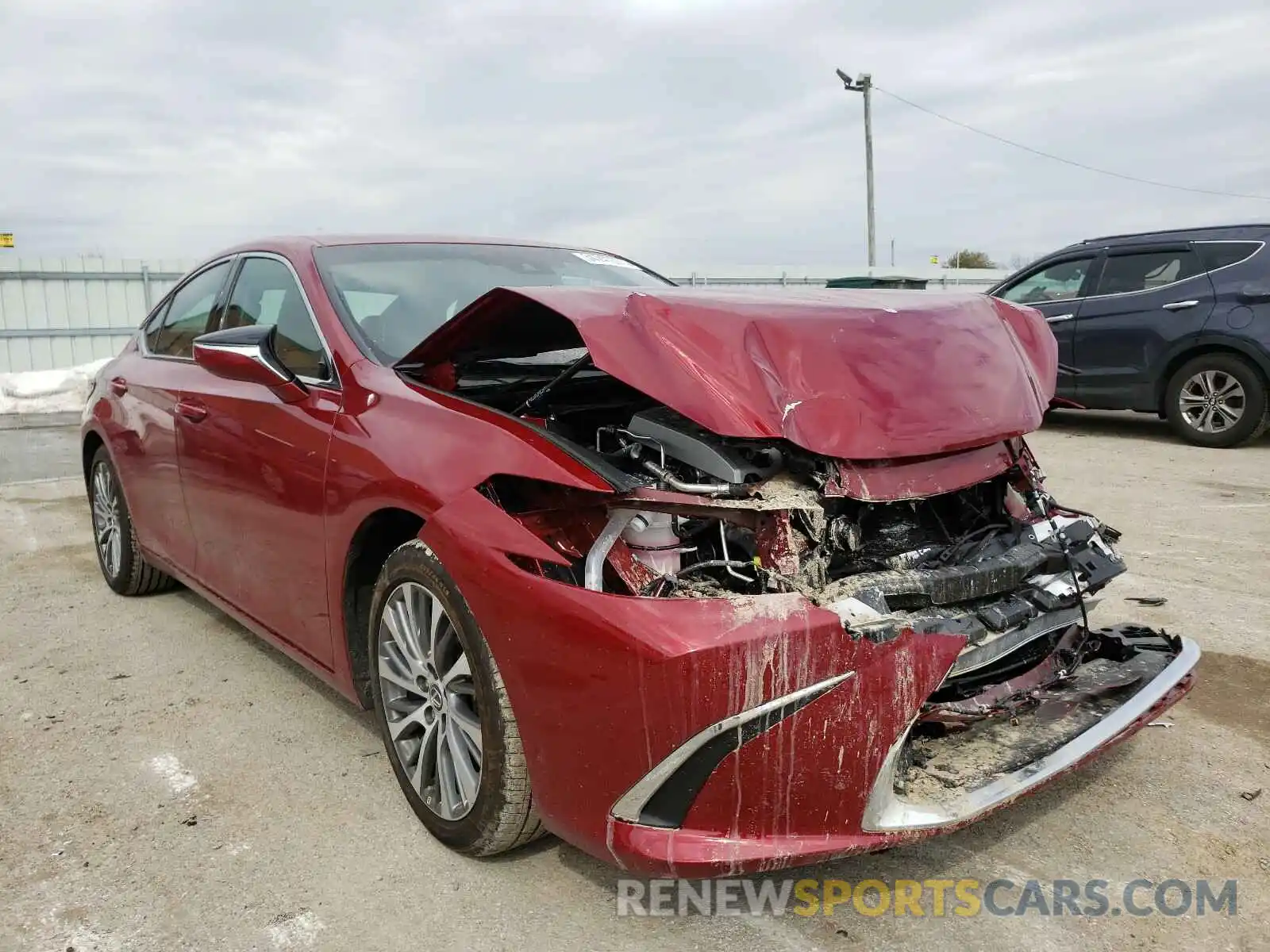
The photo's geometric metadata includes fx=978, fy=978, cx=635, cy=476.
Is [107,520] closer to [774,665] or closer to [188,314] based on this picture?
[188,314]

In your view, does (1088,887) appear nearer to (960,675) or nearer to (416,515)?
(960,675)

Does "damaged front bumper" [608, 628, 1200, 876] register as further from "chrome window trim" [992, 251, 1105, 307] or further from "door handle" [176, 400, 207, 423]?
"chrome window trim" [992, 251, 1105, 307]

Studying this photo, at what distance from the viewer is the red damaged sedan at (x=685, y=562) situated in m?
1.91

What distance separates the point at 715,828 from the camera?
192cm

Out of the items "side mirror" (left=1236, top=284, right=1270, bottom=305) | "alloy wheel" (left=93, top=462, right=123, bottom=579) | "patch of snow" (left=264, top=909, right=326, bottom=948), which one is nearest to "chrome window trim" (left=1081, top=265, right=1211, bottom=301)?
"side mirror" (left=1236, top=284, right=1270, bottom=305)

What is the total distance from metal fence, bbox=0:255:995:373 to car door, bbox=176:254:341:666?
11.4 m

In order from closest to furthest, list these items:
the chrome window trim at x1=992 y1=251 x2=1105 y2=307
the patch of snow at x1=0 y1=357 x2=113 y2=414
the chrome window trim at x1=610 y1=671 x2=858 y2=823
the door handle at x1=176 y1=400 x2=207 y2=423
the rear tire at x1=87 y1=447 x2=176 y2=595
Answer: the chrome window trim at x1=610 y1=671 x2=858 y2=823 < the door handle at x1=176 y1=400 x2=207 y2=423 < the rear tire at x1=87 y1=447 x2=176 y2=595 < the chrome window trim at x1=992 y1=251 x2=1105 y2=307 < the patch of snow at x1=0 y1=357 x2=113 y2=414

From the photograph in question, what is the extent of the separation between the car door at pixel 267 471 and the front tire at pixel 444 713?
38cm

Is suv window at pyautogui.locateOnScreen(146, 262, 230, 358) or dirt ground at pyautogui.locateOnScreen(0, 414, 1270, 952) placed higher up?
suv window at pyautogui.locateOnScreen(146, 262, 230, 358)

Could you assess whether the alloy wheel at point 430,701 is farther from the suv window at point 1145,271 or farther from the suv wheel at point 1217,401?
the suv window at point 1145,271

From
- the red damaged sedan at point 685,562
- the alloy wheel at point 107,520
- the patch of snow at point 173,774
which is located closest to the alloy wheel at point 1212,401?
the red damaged sedan at point 685,562

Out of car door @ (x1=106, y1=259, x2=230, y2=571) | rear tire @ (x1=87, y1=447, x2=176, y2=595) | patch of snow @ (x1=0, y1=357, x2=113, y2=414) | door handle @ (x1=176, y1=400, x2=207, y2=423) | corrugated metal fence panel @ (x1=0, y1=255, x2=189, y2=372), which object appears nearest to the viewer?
door handle @ (x1=176, y1=400, x2=207, y2=423)

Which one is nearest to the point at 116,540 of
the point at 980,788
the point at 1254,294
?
the point at 980,788

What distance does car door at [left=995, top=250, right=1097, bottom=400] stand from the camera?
8.98 meters
